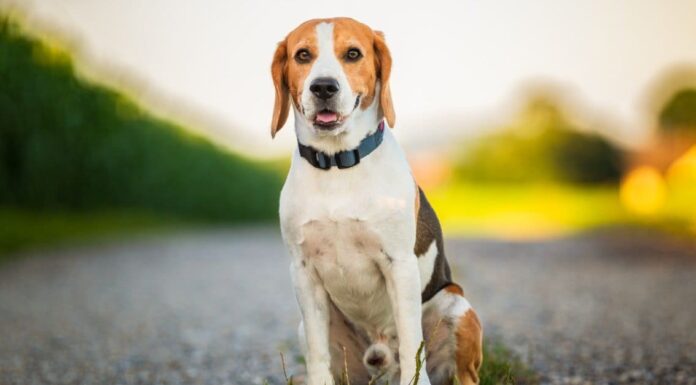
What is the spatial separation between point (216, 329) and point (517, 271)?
18.8 ft

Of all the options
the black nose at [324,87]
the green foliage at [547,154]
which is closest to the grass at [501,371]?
the black nose at [324,87]

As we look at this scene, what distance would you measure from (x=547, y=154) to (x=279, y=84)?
30.8 m

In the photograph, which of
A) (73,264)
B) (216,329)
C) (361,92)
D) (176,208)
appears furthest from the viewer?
(176,208)

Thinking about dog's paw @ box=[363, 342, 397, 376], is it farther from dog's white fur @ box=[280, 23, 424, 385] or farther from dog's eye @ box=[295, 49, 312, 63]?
dog's eye @ box=[295, 49, 312, 63]

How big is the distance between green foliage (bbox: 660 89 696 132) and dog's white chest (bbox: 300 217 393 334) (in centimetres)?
2578

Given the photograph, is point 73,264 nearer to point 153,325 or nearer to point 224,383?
point 153,325

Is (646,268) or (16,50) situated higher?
(16,50)

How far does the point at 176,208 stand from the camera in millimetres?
22656

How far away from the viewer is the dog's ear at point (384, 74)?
3.33m

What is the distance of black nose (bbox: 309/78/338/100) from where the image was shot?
121 inches

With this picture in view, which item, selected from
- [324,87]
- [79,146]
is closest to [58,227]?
[79,146]

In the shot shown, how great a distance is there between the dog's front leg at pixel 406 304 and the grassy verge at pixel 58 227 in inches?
430

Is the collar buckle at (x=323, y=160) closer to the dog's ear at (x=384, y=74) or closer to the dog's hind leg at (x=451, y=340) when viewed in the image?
the dog's ear at (x=384, y=74)

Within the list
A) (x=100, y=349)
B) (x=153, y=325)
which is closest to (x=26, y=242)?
(x=153, y=325)
